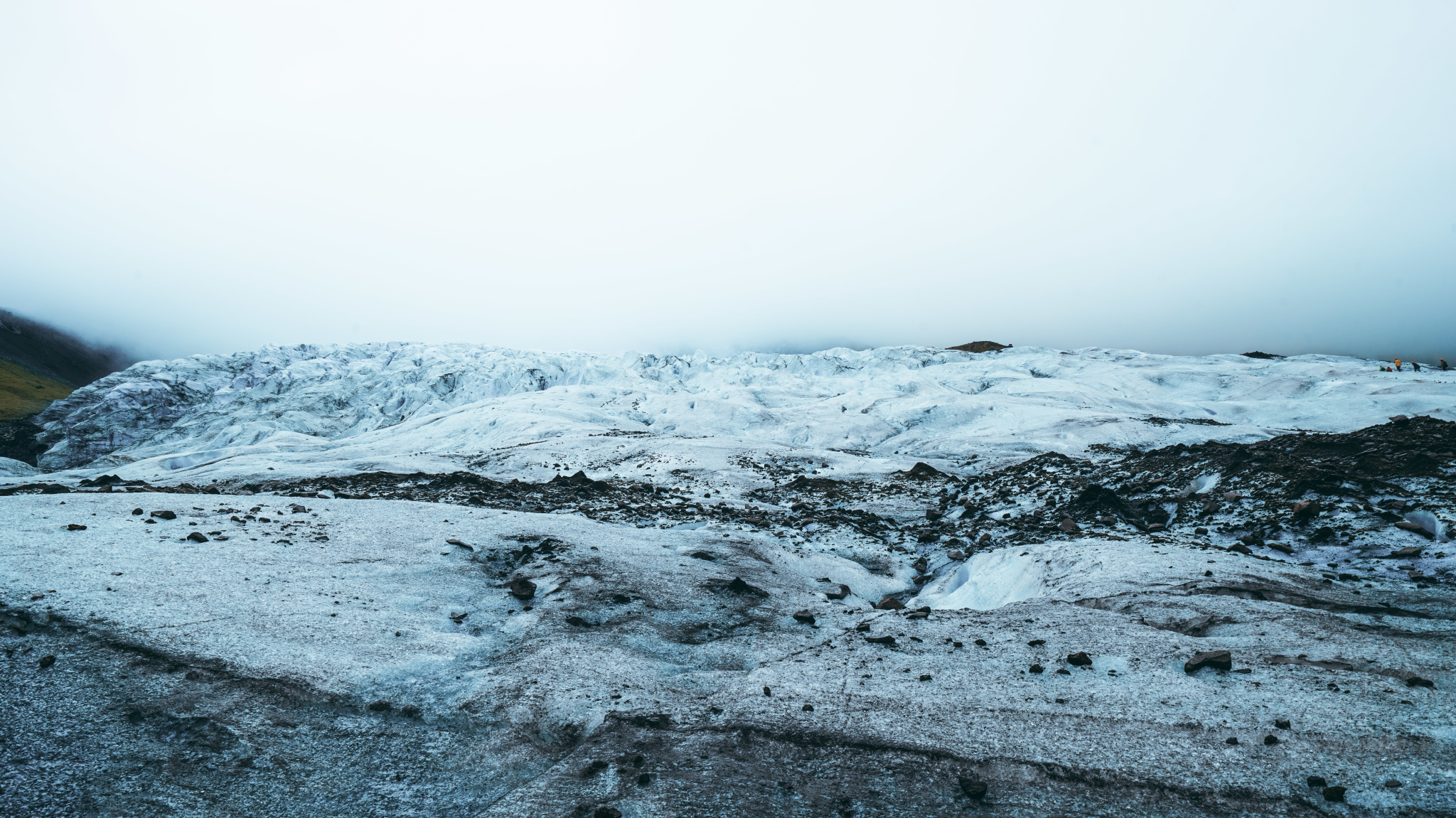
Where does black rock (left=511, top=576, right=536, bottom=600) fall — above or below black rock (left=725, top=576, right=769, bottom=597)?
above

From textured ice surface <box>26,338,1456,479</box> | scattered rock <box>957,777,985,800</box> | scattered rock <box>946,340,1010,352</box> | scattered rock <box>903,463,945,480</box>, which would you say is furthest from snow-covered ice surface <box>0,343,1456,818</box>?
scattered rock <box>946,340,1010,352</box>

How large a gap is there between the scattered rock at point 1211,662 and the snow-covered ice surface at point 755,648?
71 millimetres

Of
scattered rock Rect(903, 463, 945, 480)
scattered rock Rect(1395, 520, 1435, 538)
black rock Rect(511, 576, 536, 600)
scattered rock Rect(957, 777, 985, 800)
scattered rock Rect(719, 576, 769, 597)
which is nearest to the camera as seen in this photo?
scattered rock Rect(957, 777, 985, 800)

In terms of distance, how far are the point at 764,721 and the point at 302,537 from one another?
8533mm

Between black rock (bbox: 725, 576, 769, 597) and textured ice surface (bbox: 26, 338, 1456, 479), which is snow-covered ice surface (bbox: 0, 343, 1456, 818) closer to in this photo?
black rock (bbox: 725, 576, 769, 597)

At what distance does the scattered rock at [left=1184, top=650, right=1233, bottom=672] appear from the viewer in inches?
203

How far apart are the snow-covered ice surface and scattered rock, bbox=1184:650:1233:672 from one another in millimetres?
71

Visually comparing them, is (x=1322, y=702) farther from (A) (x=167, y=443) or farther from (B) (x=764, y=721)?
(A) (x=167, y=443)

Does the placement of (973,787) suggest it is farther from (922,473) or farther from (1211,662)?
(922,473)

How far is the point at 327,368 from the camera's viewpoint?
92.9 meters

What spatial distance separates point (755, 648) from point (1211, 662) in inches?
167

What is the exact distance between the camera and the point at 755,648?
6.68m

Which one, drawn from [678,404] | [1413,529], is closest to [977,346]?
[678,404]

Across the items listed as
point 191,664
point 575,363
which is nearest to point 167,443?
point 575,363
